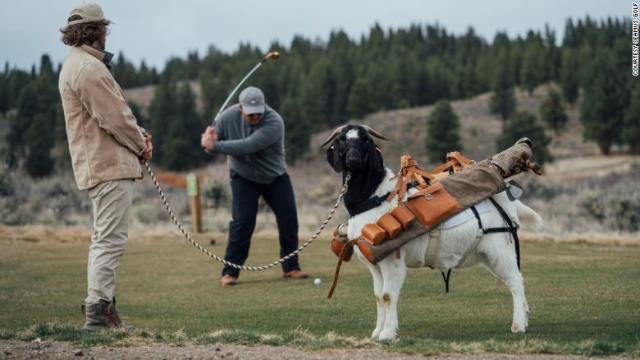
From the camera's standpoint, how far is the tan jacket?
27.0 ft

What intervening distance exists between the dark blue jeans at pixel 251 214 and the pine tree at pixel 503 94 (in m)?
89.1

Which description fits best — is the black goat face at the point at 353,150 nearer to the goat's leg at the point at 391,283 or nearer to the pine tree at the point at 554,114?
the goat's leg at the point at 391,283

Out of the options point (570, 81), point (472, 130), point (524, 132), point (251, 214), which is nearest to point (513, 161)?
point (251, 214)

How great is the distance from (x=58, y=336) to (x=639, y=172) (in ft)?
174

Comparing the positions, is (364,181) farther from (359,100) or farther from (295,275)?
(359,100)

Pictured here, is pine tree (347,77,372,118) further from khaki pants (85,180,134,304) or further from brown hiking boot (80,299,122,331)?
brown hiking boot (80,299,122,331)

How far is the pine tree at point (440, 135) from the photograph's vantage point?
82500 millimetres

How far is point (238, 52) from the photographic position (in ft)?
502

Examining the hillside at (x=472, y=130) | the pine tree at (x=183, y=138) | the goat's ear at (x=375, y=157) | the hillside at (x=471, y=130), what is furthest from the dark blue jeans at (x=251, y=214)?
the pine tree at (x=183, y=138)

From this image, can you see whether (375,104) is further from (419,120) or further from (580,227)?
(580,227)

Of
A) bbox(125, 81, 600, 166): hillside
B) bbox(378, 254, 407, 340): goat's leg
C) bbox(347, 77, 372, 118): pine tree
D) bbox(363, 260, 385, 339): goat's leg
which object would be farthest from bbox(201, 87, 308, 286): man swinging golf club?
bbox(347, 77, 372, 118): pine tree

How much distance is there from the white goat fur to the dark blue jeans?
427cm

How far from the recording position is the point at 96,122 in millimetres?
8359

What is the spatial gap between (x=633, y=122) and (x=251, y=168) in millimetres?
72713
